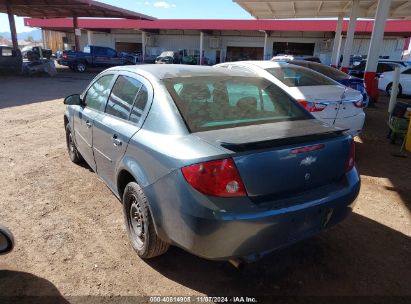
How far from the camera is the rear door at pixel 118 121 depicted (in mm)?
2992

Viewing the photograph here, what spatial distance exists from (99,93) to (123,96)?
73cm

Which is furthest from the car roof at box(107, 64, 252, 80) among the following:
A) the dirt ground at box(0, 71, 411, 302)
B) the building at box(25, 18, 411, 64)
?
the building at box(25, 18, 411, 64)

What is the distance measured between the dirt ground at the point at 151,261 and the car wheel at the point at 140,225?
0.15m

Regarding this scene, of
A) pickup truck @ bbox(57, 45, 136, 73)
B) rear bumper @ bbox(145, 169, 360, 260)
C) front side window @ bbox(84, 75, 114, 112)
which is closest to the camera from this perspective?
rear bumper @ bbox(145, 169, 360, 260)

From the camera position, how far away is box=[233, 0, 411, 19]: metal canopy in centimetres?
1516

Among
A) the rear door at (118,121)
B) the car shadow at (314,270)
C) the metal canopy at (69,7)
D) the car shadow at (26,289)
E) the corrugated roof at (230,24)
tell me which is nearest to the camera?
the car shadow at (26,289)

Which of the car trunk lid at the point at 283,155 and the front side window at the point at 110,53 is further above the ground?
the car trunk lid at the point at 283,155

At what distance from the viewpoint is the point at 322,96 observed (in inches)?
208

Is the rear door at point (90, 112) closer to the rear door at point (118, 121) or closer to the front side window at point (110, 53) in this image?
the rear door at point (118, 121)

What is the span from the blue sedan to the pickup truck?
23919mm

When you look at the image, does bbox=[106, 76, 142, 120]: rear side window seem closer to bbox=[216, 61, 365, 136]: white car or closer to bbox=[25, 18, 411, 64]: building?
bbox=[216, 61, 365, 136]: white car

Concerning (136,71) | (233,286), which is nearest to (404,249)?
(233,286)

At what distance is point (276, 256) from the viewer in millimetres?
3090

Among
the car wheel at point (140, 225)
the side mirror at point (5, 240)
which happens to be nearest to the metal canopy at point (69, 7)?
the car wheel at point (140, 225)
